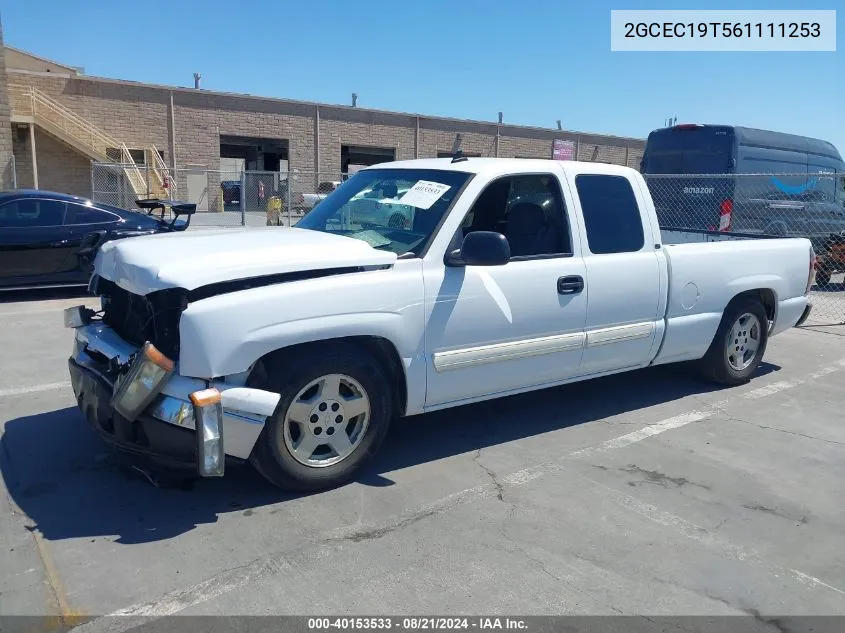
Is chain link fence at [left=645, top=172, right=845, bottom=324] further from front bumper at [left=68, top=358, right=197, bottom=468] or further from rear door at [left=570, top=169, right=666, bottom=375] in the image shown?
front bumper at [left=68, top=358, right=197, bottom=468]

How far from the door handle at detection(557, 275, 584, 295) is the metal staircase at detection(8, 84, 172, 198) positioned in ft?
75.5

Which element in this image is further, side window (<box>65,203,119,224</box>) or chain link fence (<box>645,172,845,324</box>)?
chain link fence (<box>645,172,845,324</box>)

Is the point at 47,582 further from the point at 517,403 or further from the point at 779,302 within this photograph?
the point at 779,302

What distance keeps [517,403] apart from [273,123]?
98.0 ft

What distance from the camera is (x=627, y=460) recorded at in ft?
15.2

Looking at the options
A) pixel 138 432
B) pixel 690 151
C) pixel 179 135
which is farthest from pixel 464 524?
pixel 179 135

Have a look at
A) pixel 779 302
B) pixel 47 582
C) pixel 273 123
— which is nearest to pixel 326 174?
pixel 273 123

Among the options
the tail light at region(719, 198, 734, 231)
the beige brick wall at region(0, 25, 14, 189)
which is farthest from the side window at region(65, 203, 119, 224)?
the beige brick wall at region(0, 25, 14, 189)

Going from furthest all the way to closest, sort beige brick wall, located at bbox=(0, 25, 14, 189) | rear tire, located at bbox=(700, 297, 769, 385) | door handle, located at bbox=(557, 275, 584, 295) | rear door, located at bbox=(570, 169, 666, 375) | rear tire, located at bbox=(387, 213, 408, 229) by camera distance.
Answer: beige brick wall, located at bbox=(0, 25, 14, 189), rear tire, located at bbox=(700, 297, 769, 385), rear door, located at bbox=(570, 169, 666, 375), door handle, located at bbox=(557, 275, 584, 295), rear tire, located at bbox=(387, 213, 408, 229)

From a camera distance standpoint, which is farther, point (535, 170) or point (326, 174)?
point (326, 174)

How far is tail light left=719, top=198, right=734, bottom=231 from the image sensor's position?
12.0 m

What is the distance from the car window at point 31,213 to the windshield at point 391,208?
638 cm

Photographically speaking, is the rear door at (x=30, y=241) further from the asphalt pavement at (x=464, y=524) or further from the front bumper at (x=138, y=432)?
the front bumper at (x=138, y=432)

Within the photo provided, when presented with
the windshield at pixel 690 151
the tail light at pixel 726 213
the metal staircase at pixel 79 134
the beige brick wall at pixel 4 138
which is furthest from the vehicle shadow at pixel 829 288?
the beige brick wall at pixel 4 138
